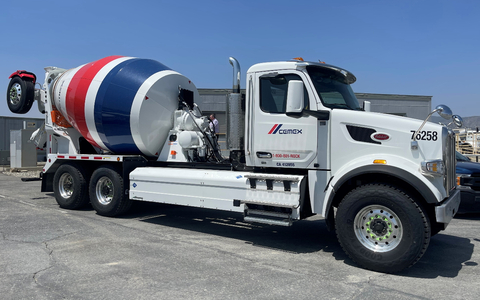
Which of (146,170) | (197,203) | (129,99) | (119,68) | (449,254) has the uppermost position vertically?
(119,68)

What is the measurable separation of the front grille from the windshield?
4.62 feet

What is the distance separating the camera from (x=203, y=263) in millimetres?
5109

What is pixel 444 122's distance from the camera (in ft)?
19.0

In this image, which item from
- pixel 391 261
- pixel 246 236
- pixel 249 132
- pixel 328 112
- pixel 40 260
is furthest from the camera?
pixel 246 236

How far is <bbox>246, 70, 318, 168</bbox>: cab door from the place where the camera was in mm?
5727

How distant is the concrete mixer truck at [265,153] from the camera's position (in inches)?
193

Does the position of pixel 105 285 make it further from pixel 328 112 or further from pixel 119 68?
pixel 119 68

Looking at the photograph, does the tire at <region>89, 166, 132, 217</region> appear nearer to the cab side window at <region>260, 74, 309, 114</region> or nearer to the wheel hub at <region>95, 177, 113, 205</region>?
the wheel hub at <region>95, 177, 113, 205</region>

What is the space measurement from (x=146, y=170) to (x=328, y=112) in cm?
402

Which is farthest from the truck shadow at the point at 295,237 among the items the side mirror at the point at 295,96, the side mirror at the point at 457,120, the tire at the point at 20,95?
the tire at the point at 20,95

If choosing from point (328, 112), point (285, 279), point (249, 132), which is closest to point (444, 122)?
point (328, 112)

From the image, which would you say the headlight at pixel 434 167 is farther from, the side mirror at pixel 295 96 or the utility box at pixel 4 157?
the utility box at pixel 4 157

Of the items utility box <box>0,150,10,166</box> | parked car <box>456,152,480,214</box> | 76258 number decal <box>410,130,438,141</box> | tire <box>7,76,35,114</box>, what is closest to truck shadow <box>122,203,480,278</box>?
parked car <box>456,152,480,214</box>

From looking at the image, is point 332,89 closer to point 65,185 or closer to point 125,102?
point 125,102
